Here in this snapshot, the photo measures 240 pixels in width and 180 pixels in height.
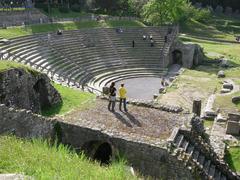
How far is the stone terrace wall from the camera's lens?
15.0m

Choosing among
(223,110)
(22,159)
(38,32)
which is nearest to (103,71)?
(38,32)

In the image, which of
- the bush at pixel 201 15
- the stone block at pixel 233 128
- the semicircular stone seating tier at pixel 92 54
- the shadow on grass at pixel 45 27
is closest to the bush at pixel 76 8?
the semicircular stone seating tier at pixel 92 54

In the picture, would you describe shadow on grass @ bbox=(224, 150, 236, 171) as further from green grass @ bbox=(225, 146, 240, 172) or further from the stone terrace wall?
the stone terrace wall

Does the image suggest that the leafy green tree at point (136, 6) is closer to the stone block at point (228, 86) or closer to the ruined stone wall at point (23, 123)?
the stone block at point (228, 86)

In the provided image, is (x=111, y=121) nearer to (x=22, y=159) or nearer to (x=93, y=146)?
(x=93, y=146)

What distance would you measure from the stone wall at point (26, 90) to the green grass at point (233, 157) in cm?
1024

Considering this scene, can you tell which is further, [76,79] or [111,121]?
[76,79]

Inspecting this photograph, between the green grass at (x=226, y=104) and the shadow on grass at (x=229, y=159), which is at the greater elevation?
the green grass at (x=226, y=104)

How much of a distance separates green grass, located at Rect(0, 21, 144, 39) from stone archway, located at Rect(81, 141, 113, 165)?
20411 mm

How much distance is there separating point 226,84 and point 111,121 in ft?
59.9

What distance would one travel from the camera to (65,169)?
8.94m

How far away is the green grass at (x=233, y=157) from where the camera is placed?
18125 millimetres

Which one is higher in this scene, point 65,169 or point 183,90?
point 65,169

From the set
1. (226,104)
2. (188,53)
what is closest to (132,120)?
(226,104)
